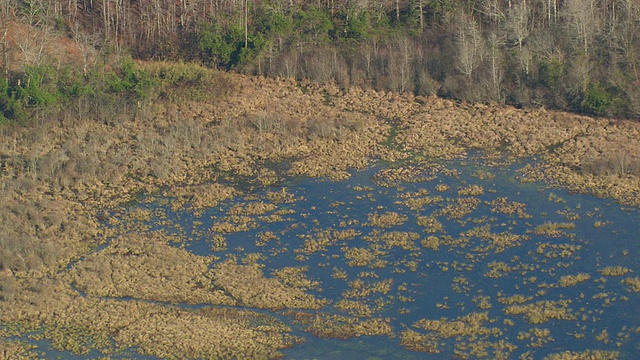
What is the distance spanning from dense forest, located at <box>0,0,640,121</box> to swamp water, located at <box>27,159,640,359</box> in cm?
915

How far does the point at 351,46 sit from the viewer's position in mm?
65438

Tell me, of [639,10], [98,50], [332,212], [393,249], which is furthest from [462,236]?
[98,50]

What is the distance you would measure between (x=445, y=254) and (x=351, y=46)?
25161 millimetres

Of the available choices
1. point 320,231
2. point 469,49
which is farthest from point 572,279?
point 469,49

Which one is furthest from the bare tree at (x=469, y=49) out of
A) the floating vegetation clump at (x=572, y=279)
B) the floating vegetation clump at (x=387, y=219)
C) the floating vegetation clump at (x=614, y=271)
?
the floating vegetation clump at (x=572, y=279)

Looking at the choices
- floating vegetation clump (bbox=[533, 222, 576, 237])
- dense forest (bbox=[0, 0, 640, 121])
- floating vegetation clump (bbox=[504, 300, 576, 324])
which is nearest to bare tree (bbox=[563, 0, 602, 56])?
dense forest (bbox=[0, 0, 640, 121])

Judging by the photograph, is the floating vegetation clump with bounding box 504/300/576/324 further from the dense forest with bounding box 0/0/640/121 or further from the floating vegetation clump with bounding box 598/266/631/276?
the dense forest with bounding box 0/0/640/121

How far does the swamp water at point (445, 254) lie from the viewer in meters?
36.9

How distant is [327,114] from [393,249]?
15.5 metres

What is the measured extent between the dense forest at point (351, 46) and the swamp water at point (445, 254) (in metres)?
9.15

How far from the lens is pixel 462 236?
44.5 meters

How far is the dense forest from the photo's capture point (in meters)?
57.1

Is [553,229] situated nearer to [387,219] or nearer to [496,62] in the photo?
[387,219]

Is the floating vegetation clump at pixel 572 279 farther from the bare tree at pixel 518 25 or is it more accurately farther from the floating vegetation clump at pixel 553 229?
the bare tree at pixel 518 25
